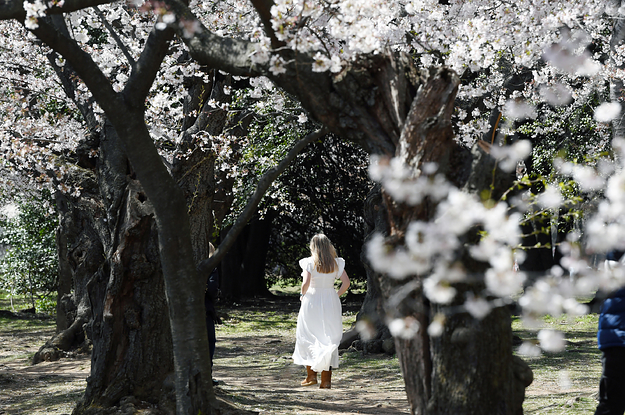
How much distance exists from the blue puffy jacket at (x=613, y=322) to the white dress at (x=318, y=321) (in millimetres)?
4202

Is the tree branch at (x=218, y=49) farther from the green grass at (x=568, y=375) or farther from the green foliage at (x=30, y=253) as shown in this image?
the green foliage at (x=30, y=253)

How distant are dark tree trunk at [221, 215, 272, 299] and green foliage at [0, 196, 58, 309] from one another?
5.86m

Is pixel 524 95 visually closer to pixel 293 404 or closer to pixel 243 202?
pixel 293 404

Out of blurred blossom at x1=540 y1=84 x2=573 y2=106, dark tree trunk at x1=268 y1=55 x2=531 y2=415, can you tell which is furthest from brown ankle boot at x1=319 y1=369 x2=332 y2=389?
blurred blossom at x1=540 y1=84 x2=573 y2=106

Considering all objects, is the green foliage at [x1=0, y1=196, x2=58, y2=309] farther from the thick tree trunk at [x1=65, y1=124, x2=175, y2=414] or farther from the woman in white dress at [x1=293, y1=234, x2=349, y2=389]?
the thick tree trunk at [x1=65, y1=124, x2=175, y2=414]

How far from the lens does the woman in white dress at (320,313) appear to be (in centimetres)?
791

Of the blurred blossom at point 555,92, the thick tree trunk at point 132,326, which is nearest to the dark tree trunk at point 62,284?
the thick tree trunk at point 132,326

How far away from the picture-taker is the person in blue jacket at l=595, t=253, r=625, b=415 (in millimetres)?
4000

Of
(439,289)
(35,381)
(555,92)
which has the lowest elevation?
(35,381)

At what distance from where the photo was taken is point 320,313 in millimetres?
7996

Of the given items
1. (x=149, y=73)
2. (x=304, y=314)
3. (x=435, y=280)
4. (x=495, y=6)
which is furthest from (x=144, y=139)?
(x=495, y=6)

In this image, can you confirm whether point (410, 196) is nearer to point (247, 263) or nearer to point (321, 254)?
point (321, 254)

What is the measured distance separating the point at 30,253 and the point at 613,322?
1598cm

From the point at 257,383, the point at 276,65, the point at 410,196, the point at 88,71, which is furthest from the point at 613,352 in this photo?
the point at 257,383
